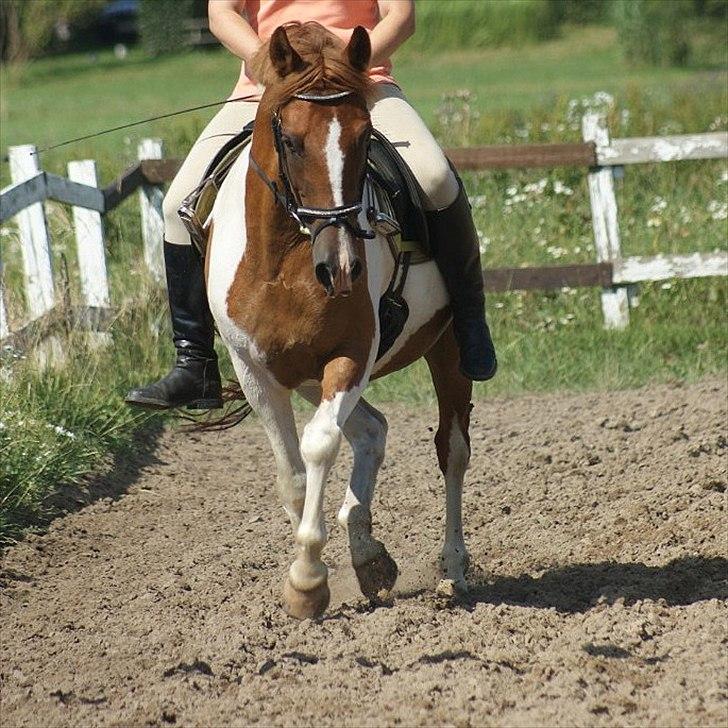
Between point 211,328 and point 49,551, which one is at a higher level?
point 211,328

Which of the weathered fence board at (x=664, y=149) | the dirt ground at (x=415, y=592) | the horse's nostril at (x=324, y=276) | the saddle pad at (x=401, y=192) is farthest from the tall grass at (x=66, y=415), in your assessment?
the weathered fence board at (x=664, y=149)

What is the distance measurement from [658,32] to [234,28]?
37335 millimetres

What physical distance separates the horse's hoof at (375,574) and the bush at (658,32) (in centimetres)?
3725

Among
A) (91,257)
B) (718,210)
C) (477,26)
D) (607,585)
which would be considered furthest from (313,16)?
(477,26)

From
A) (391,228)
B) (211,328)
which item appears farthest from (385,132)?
(211,328)

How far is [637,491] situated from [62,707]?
3693mm

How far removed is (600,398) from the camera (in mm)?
9453

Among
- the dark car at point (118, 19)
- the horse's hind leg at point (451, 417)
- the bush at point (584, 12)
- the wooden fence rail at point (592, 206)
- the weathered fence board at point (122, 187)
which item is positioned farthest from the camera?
the dark car at point (118, 19)

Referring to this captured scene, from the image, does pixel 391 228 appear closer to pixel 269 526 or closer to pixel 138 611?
pixel 138 611

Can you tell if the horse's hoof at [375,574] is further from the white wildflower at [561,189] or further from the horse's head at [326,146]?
the white wildflower at [561,189]

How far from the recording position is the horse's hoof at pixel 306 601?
17.1ft

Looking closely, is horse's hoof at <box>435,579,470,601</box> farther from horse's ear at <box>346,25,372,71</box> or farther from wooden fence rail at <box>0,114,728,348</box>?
wooden fence rail at <box>0,114,728,348</box>

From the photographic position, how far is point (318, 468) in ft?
16.7

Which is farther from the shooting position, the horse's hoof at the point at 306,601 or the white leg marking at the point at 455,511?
the white leg marking at the point at 455,511
